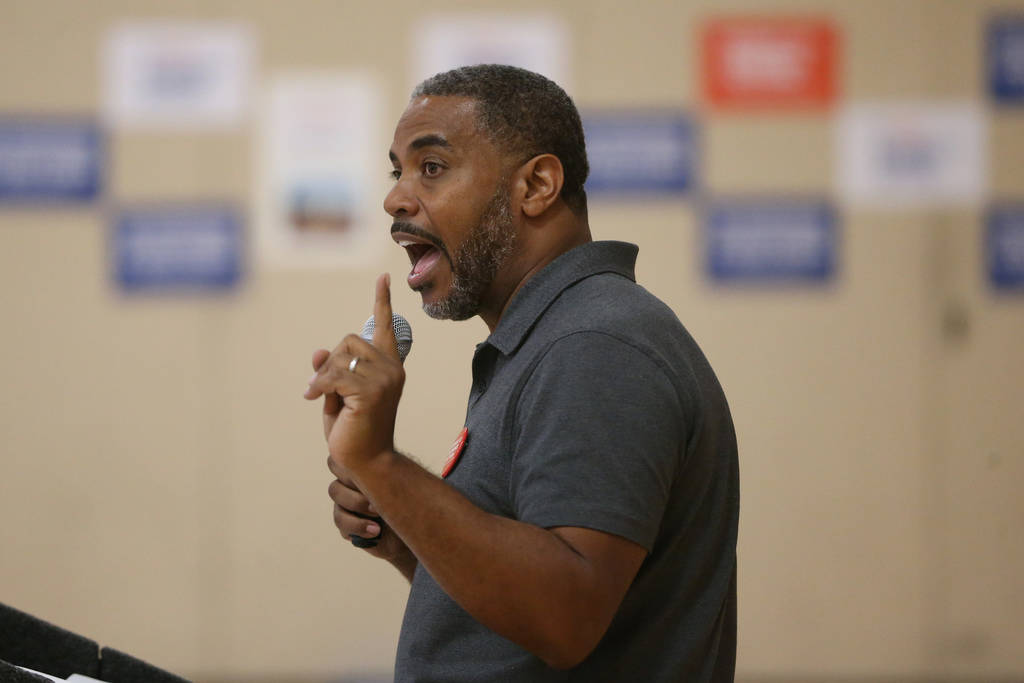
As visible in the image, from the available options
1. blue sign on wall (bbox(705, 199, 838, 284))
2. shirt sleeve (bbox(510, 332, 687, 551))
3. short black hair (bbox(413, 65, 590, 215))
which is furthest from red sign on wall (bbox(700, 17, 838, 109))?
shirt sleeve (bbox(510, 332, 687, 551))

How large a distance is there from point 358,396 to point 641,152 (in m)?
2.96

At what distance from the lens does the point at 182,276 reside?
12.4 ft

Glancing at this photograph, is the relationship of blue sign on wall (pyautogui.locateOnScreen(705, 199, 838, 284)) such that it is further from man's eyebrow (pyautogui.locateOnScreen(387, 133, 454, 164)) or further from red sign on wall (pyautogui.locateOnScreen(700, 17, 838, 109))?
man's eyebrow (pyautogui.locateOnScreen(387, 133, 454, 164))

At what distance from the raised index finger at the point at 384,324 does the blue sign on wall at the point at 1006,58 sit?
11.0ft

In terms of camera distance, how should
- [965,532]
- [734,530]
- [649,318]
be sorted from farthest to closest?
1. [965,532]
2. [734,530]
3. [649,318]

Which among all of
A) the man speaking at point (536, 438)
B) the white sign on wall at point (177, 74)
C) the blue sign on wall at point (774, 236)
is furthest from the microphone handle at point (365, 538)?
the white sign on wall at point (177, 74)

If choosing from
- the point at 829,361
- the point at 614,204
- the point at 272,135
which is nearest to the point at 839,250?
the point at 829,361

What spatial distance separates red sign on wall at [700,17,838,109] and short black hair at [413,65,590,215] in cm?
264

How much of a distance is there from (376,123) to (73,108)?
1076mm

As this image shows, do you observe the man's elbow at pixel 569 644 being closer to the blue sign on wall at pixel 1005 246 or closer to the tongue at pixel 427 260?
the tongue at pixel 427 260

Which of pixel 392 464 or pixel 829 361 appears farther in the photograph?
pixel 829 361

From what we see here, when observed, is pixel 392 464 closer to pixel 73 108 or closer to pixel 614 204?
pixel 614 204

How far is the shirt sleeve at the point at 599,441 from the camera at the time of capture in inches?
37.8

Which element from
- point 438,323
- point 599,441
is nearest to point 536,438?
point 599,441
